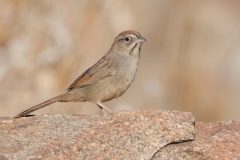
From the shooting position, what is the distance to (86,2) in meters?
19.4

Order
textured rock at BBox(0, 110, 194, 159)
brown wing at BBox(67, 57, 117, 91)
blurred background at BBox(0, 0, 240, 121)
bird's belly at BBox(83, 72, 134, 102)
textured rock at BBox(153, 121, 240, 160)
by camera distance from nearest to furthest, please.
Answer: textured rock at BBox(0, 110, 194, 159) < textured rock at BBox(153, 121, 240, 160) < bird's belly at BBox(83, 72, 134, 102) < brown wing at BBox(67, 57, 117, 91) < blurred background at BBox(0, 0, 240, 121)

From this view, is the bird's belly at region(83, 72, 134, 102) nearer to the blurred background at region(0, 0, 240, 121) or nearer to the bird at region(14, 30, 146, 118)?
the bird at region(14, 30, 146, 118)

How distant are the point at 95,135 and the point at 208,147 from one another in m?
1.22

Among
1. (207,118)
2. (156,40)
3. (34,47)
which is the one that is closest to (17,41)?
(34,47)

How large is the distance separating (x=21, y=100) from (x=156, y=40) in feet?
11.2

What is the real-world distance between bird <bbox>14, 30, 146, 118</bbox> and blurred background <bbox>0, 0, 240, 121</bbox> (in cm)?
644

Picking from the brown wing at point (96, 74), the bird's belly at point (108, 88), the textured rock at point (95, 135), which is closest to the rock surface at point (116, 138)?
the textured rock at point (95, 135)

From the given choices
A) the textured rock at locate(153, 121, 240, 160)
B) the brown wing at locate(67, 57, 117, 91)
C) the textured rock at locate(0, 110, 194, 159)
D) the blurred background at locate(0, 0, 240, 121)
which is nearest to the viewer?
the textured rock at locate(0, 110, 194, 159)

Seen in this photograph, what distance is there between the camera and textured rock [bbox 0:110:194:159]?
875cm

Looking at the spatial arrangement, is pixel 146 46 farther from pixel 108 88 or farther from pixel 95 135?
pixel 95 135

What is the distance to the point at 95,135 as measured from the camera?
9.11 metres

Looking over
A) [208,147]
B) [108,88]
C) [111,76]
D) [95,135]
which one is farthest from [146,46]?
[95,135]

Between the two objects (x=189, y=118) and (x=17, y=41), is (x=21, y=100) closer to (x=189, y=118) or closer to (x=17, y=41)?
(x=17, y=41)

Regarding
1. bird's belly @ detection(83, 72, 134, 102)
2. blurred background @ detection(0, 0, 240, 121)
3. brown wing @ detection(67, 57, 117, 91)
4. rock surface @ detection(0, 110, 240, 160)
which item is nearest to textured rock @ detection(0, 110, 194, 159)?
rock surface @ detection(0, 110, 240, 160)
